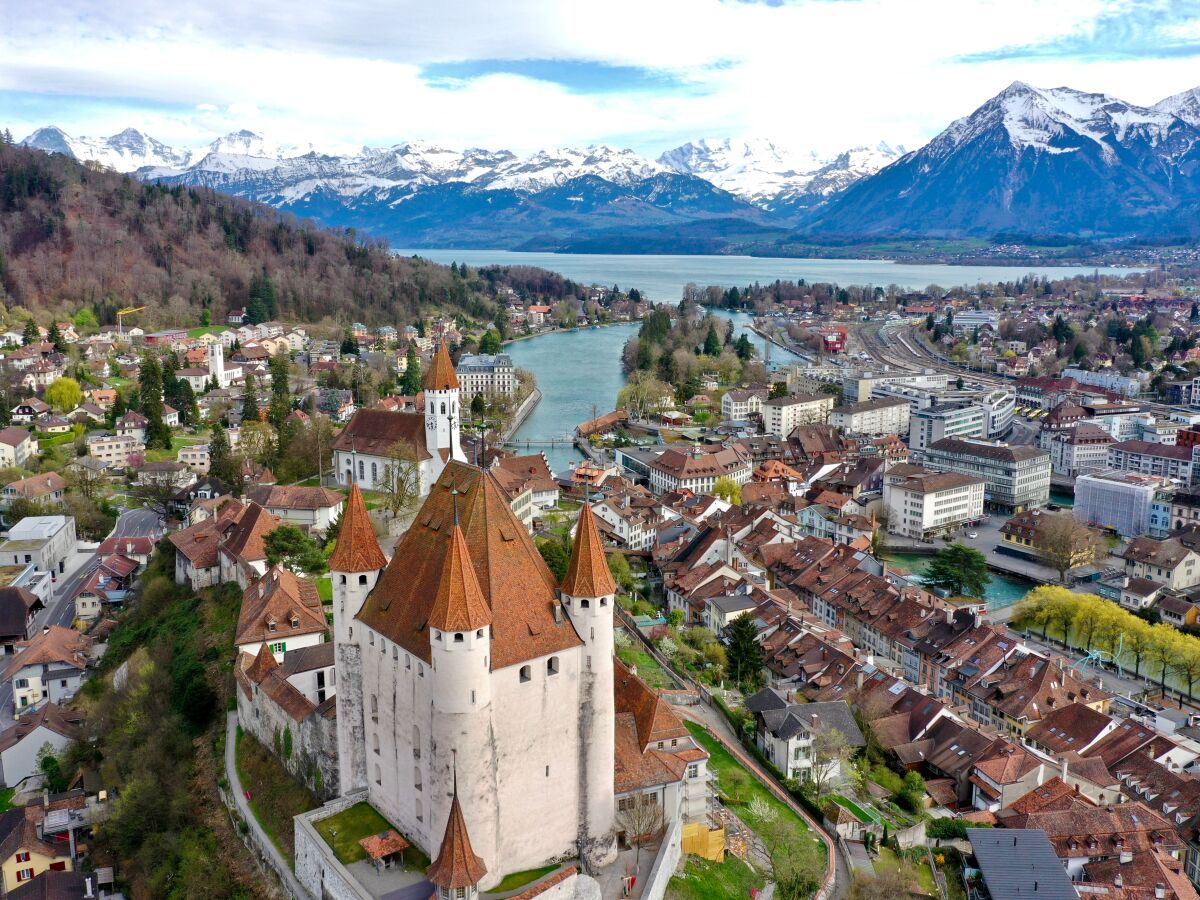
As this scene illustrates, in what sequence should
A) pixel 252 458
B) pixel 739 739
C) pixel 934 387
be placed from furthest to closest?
pixel 934 387, pixel 252 458, pixel 739 739

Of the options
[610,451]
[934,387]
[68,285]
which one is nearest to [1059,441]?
[934,387]

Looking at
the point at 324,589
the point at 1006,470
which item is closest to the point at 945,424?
the point at 1006,470

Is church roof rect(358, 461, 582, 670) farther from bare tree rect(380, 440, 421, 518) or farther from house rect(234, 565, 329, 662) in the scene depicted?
bare tree rect(380, 440, 421, 518)

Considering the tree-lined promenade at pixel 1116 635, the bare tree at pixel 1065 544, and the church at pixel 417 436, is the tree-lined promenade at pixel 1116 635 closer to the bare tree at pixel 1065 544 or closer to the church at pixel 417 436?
the bare tree at pixel 1065 544

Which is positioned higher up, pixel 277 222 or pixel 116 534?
pixel 277 222

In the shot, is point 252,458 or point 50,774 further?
point 252,458

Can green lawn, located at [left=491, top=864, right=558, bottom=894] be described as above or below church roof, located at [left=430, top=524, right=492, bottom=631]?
below

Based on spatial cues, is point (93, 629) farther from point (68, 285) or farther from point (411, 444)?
point (68, 285)

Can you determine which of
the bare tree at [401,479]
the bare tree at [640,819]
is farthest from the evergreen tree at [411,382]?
the bare tree at [640,819]

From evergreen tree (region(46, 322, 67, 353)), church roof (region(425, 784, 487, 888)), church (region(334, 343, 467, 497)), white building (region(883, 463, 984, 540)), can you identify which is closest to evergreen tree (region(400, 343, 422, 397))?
evergreen tree (region(46, 322, 67, 353))
